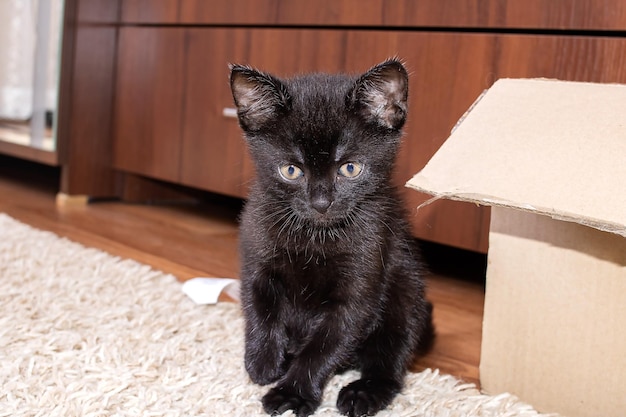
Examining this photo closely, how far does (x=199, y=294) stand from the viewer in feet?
5.09

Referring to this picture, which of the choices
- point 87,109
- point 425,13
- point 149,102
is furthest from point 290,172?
point 87,109

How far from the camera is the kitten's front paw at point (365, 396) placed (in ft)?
3.61

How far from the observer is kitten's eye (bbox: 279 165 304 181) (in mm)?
1100

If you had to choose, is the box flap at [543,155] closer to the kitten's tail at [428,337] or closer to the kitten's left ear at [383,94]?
the kitten's left ear at [383,94]

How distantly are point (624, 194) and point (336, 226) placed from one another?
40 cm

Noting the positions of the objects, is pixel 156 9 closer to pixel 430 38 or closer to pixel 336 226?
pixel 430 38

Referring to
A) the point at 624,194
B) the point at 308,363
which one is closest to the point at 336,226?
the point at 308,363

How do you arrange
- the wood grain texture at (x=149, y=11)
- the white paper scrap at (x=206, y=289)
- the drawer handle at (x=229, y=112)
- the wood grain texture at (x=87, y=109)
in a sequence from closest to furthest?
the white paper scrap at (x=206, y=289) < the drawer handle at (x=229, y=112) < the wood grain texture at (x=149, y=11) < the wood grain texture at (x=87, y=109)

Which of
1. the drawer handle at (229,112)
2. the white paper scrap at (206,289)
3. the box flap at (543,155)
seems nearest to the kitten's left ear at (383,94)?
the box flap at (543,155)

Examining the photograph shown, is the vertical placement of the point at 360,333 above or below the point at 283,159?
below

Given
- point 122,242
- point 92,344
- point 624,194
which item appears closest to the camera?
point 624,194

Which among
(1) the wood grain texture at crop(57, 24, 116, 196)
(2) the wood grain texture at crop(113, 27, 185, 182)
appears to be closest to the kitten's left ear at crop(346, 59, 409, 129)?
(2) the wood grain texture at crop(113, 27, 185, 182)

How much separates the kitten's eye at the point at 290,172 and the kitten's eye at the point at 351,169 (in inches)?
2.3

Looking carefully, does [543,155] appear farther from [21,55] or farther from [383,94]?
[21,55]
